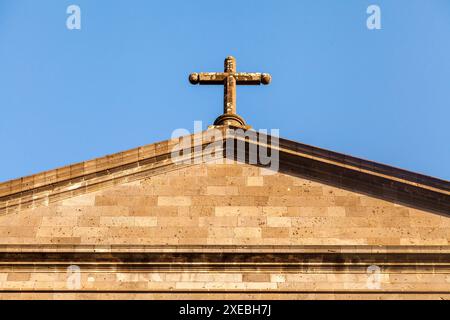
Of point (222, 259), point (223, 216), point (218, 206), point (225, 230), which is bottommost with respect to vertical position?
point (222, 259)

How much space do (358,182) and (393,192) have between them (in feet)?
2.28

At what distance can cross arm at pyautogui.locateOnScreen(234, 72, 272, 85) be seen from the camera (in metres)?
30.2

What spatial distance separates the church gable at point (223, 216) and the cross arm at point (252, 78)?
10.9 feet

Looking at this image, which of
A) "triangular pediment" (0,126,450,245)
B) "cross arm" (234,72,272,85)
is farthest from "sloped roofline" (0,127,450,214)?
"cross arm" (234,72,272,85)

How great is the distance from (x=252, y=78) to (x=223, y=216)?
455 cm

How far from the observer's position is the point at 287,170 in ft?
90.4

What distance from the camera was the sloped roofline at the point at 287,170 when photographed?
2698 centimetres

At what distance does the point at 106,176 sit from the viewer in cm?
2736

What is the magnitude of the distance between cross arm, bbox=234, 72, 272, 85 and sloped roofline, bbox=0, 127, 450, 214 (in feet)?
9.62

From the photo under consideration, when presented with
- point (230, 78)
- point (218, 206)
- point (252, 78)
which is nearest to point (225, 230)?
point (218, 206)

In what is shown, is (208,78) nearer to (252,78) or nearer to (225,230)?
(252,78)
